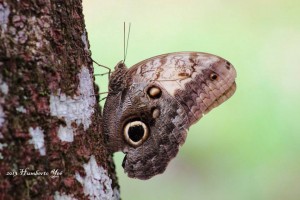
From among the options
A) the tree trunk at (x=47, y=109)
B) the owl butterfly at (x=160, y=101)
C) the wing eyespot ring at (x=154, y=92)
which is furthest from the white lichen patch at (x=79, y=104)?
the wing eyespot ring at (x=154, y=92)

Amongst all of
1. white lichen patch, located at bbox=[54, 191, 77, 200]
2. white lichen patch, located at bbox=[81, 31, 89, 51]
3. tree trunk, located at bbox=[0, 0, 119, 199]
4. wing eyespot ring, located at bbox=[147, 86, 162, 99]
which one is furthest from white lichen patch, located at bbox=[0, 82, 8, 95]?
wing eyespot ring, located at bbox=[147, 86, 162, 99]

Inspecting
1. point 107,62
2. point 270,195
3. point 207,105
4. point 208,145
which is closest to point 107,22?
point 107,62

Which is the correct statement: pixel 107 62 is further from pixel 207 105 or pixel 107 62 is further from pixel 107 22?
pixel 207 105

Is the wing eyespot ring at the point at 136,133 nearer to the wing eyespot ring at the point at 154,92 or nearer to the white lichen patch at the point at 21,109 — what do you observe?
the wing eyespot ring at the point at 154,92

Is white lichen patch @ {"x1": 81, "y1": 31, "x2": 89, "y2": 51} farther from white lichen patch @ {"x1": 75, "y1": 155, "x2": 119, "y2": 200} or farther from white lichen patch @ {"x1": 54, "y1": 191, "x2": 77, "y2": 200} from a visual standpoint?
white lichen patch @ {"x1": 54, "y1": 191, "x2": 77, "y2": 200}

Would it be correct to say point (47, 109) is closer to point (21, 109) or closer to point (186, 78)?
point (21, 109)

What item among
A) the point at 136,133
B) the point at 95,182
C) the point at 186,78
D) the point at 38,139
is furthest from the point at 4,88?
the point at 186,78
